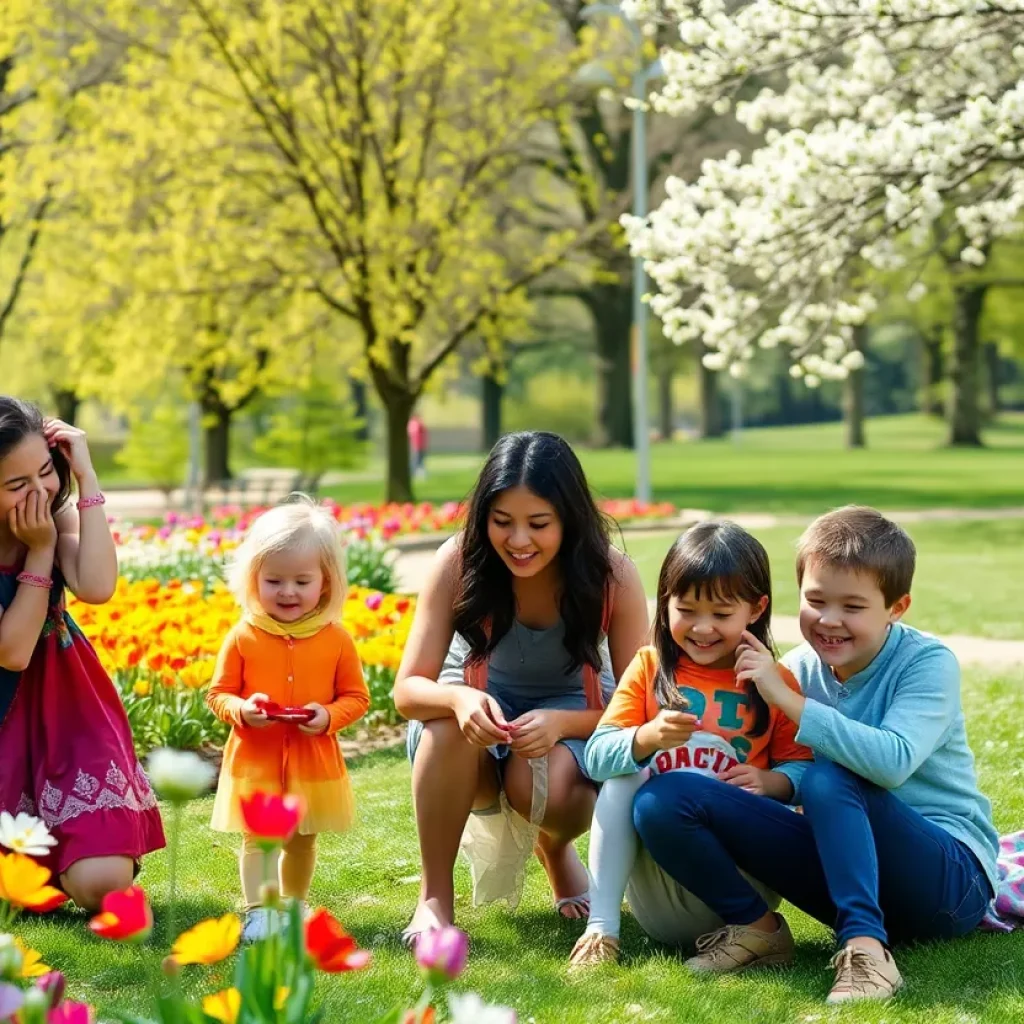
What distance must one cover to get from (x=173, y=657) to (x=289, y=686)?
5.97ft

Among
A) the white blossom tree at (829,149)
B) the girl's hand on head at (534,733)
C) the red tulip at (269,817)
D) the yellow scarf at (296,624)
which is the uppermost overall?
the white blossom tree at (829,149)

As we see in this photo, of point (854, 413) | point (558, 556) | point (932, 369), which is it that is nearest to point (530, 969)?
point (558, 556)

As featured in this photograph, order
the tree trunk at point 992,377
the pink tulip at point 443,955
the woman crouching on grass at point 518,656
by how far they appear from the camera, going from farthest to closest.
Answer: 1. the tree trunk at point 992,377
2. the woman crouching on grass at point 518,656
3. the pink tulip at point 443,955

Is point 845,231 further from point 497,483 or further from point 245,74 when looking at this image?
point 497,483

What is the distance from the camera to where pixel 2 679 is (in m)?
4.16

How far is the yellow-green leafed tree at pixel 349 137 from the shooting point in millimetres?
17188

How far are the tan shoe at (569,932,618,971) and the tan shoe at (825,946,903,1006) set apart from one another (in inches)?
19.6

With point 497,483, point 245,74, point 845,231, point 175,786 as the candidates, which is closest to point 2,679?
point 497,483

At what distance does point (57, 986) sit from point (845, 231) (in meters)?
11.1

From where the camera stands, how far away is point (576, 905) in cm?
422

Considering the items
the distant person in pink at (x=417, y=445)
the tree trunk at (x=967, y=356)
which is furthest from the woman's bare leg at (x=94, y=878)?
the tree trunk at (x=967, y=356)

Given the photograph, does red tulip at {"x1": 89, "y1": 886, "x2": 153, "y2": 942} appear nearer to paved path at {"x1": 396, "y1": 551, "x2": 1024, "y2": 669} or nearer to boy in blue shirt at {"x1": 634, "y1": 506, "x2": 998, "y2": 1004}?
boy in blue shirt at {"x1": 634, "y1": 506, "x2": 998, "y2": 1004}

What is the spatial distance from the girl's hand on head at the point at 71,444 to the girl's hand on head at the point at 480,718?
3.65 ft

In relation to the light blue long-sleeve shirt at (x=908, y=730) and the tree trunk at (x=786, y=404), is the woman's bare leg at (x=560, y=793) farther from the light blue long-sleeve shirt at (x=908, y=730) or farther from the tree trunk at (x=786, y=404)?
the tree trunk at (x=786, y=404)
